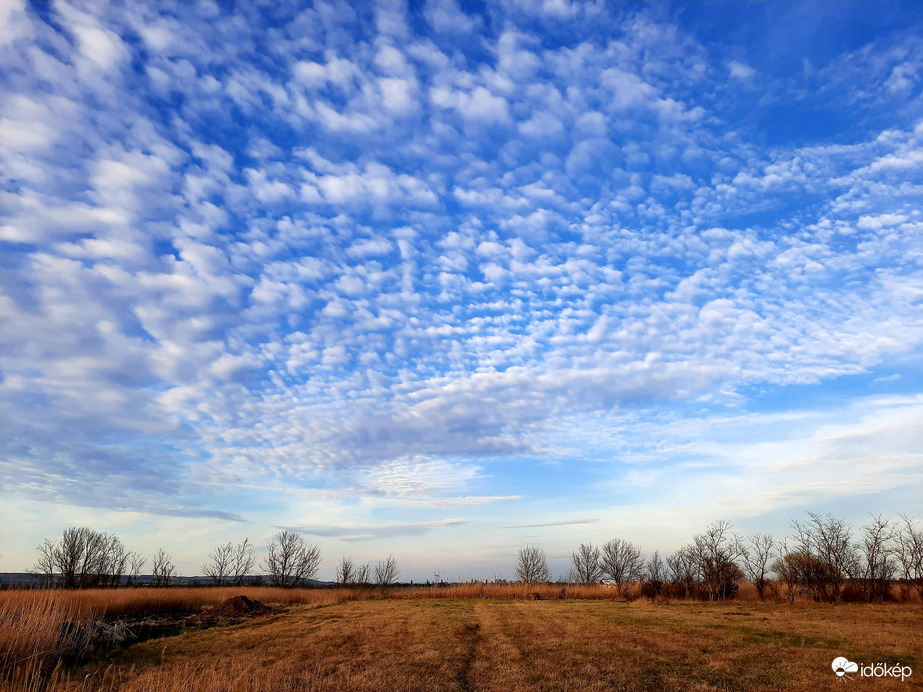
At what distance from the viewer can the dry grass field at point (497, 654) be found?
1330 cm

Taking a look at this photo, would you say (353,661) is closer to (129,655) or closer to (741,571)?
(129,655)

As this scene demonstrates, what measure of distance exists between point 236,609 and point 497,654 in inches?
995

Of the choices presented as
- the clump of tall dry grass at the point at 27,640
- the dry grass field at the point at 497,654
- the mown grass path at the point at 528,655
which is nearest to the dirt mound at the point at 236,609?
the dry grass field at the point at 497,654

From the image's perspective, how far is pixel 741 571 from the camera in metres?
47.6

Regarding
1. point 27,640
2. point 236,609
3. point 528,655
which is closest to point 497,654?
point 528,655

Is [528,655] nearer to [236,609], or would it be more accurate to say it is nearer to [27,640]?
[27,640]

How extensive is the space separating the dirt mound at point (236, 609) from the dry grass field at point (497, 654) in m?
5.61

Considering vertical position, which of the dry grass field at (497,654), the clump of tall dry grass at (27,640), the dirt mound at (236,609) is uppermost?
the clump of tall dry grass at (27,640)

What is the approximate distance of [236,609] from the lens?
35.5 metres

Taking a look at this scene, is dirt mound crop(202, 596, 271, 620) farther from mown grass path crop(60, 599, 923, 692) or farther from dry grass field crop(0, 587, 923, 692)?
mown grass path crop(60, 599, 923, 692)

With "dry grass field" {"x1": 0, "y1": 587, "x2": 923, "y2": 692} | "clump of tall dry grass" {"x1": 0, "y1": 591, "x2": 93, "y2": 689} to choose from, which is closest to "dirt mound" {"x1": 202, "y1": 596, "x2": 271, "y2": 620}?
"dry grass field" {"x1": 0, "y1": 587, "x2": 923, "y2": 692}

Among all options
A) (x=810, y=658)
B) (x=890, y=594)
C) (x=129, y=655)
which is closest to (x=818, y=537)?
(x=890, y=594)

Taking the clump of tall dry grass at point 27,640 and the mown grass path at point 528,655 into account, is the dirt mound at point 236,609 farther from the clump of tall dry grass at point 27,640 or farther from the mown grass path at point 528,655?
the clump of tall dry grass at point 27,640

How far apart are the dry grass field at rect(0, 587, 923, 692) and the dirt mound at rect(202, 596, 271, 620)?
18.4ft
